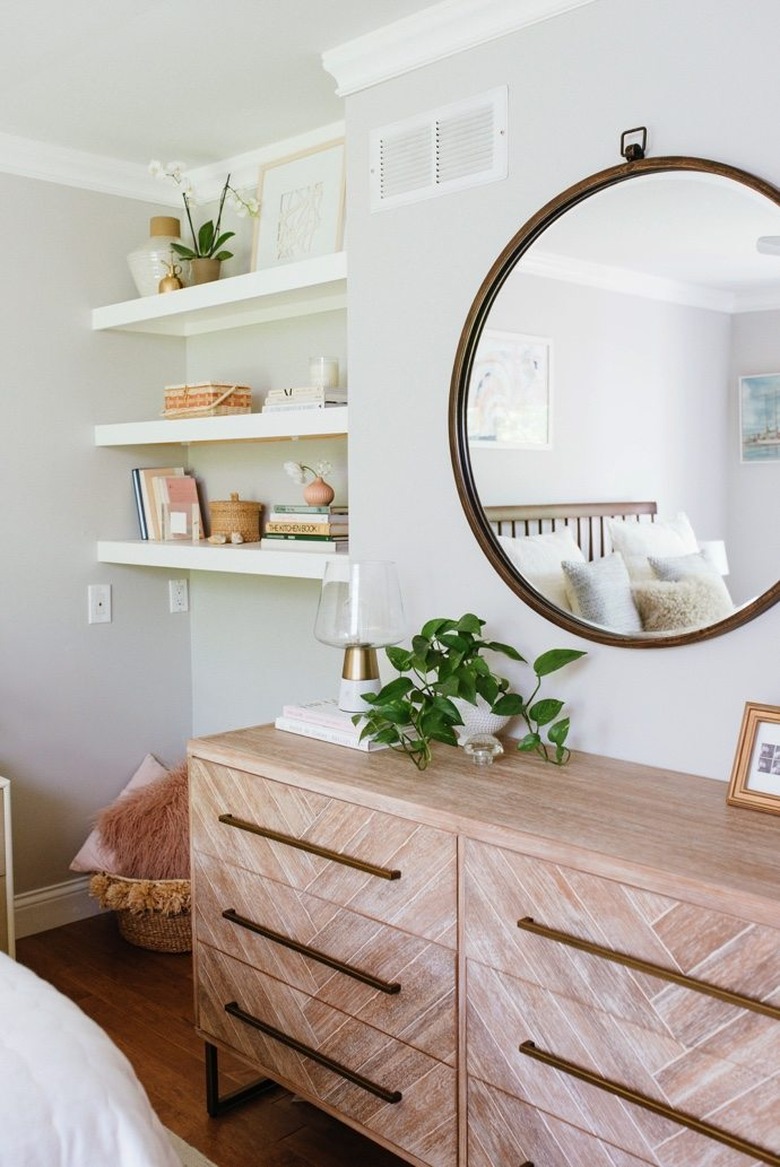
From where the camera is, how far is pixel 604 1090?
5.25ft

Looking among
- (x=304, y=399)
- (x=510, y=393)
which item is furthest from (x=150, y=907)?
(x=510, y=393)

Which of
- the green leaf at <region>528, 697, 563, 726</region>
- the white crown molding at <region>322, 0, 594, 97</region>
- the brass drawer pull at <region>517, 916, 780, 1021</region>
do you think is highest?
the white crown molding at <region>322, 0, 594, 97</region>

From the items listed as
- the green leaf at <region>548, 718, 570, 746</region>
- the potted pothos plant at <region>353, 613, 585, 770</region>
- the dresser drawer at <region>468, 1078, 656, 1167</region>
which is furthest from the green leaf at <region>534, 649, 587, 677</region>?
the dresser drawer at <region>468, 1078, 656, 1167</region>

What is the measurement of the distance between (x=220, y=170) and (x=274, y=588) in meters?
1.33

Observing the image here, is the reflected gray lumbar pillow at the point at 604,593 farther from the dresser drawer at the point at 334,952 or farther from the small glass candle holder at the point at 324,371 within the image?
the small glass candle holder at the point at 324,371

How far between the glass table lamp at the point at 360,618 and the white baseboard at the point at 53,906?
5.26 ft

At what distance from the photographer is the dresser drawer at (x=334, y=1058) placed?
6.17 ft

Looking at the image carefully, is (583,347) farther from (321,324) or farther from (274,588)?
(274,588)

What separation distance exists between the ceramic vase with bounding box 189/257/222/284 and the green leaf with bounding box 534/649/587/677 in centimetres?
175

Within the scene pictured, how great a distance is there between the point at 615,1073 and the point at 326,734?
3.10 feet

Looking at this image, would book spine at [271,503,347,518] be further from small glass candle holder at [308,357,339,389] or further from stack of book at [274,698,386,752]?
stack of book at [274,698,386,752]

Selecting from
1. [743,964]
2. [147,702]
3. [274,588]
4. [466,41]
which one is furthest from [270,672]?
[743,964]

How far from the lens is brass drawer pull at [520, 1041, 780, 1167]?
142cm

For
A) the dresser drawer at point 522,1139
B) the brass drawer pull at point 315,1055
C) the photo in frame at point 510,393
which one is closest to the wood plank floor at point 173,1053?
the brass drawer pull at point 315,1055
